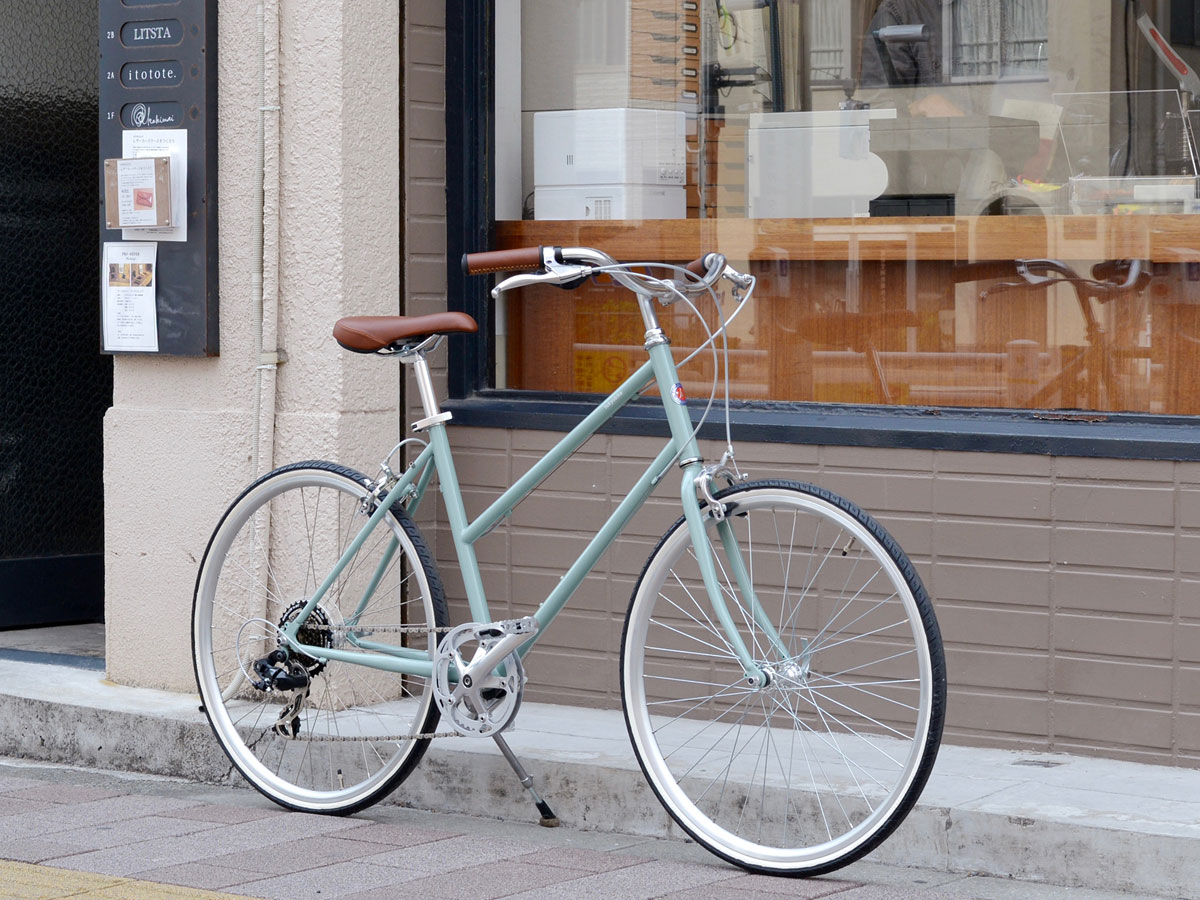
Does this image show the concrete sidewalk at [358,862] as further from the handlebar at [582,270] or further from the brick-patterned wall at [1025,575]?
the handlebar at [582,270]

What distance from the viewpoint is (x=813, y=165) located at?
5.16 m

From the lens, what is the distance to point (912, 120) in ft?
16.6

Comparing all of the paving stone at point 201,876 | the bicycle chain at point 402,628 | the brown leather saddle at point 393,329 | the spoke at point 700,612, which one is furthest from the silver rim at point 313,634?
the spoke at point 700,612

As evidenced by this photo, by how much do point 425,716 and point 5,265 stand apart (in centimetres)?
339

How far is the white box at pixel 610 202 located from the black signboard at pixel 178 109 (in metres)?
1.06

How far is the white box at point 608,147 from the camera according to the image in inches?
211

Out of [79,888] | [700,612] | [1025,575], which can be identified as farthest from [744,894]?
[79,888]

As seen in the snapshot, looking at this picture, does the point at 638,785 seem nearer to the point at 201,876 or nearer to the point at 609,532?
the point at 609,532

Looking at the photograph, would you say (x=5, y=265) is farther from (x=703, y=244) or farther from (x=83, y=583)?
(x=703, y=244)

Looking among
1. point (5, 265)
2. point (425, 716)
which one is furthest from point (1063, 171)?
point (5, 265)

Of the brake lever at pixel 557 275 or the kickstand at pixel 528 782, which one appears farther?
the kickstand at pixel 528 782

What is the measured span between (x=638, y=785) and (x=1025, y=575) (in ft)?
3.93

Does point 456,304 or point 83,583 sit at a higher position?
point 456,304

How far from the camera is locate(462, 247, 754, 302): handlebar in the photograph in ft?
12.7
